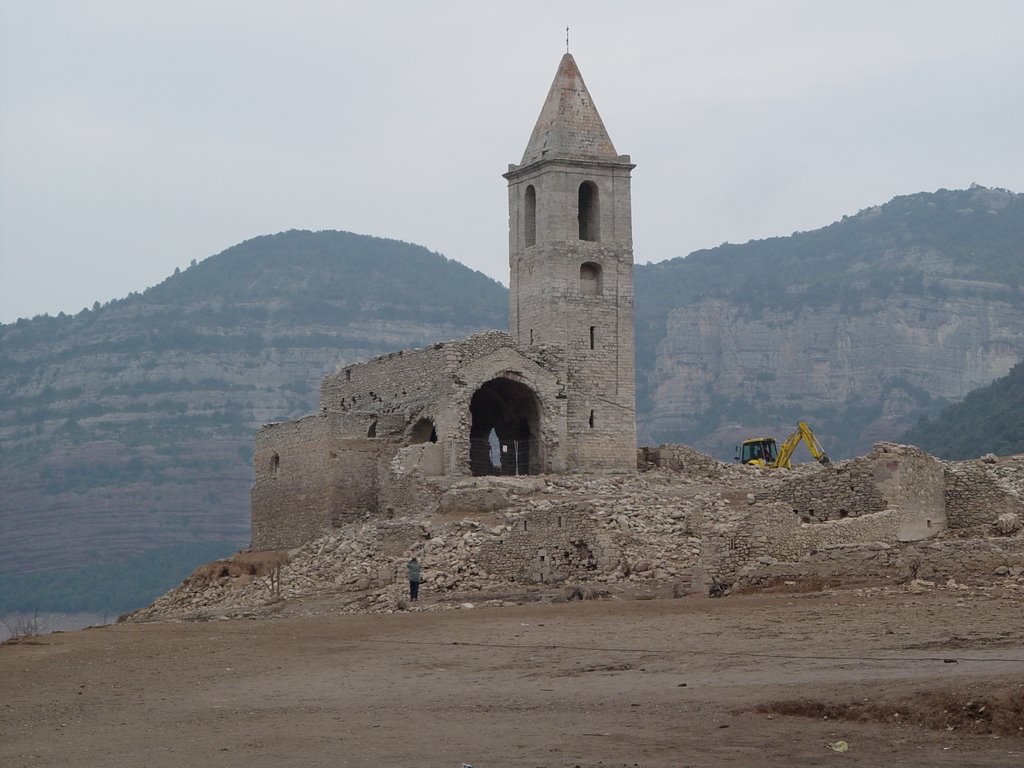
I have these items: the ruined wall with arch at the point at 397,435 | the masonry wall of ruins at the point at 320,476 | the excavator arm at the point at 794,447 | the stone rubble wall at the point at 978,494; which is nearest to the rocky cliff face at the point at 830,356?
the excavator arm at the point at 794,447

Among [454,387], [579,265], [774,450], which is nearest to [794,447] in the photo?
[774,450]

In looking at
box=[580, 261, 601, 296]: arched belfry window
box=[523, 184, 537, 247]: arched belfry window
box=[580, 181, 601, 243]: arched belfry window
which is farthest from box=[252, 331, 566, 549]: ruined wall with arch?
box=[580, 181, 601, 243]: arched belfry window

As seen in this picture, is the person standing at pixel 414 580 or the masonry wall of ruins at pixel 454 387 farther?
the masonry wall of ruins at pixel 454 387

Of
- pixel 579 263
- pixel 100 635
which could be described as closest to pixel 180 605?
pixel 100 635

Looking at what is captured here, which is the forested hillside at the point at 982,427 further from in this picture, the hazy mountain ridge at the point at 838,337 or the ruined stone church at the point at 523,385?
the hazy mountain ridge at the point at 838,337

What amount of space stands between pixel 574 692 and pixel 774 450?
3691 cm

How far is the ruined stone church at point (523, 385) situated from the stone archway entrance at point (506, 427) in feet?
0.13

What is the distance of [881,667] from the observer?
695 inches

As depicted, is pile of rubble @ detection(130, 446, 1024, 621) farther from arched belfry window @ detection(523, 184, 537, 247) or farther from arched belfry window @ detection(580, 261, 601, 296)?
arched belfry window @ detection(523, 184, 537, 247)

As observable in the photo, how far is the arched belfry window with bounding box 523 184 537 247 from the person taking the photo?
47.8 m

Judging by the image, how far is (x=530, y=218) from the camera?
48.1 metres

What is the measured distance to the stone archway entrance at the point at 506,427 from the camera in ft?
148

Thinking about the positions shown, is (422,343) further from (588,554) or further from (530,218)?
(588,554)

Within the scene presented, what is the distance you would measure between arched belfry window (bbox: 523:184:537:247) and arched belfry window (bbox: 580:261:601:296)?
141cm
